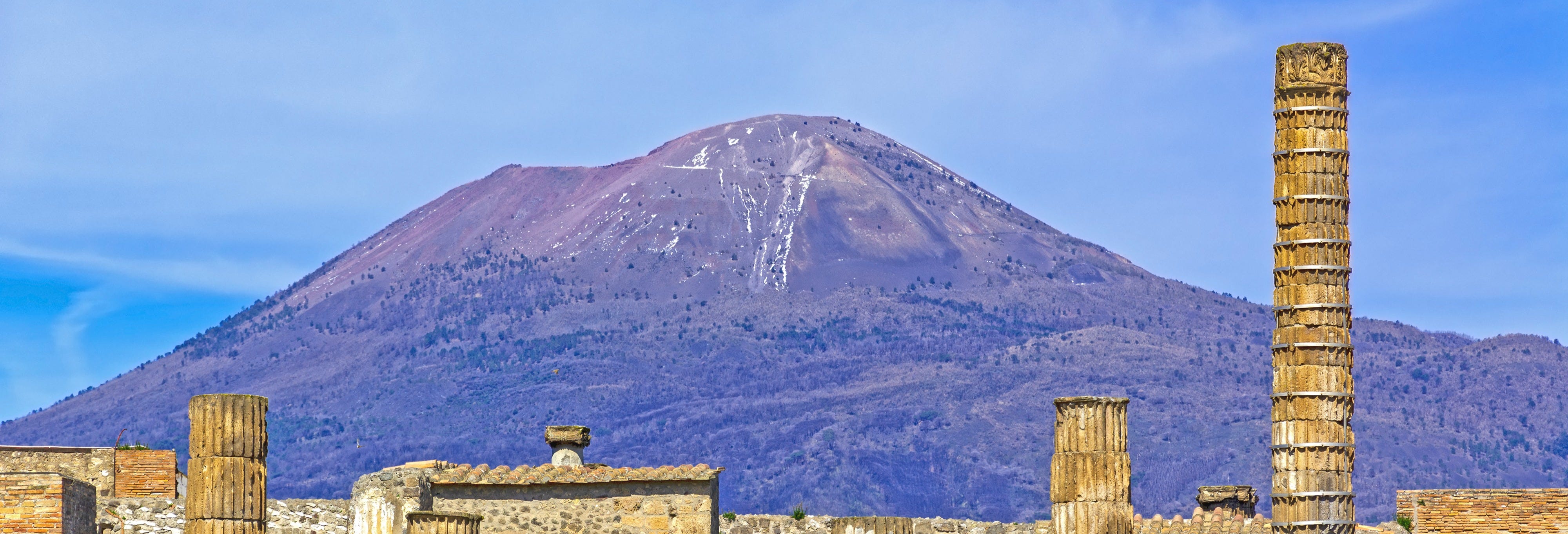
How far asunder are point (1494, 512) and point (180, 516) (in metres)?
17.6

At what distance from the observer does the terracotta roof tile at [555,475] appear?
90.6ft

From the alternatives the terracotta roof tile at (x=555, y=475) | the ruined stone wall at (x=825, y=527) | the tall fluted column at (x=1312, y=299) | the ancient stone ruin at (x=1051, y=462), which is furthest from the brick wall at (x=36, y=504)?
the tall fluted column at (x=1312, y=299)

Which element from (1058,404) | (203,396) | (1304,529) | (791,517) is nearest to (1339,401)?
(1304,529)

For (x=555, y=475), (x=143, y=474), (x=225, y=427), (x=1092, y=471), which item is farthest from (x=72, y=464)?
(x=1092, y=471)

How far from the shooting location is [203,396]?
67.6 ft

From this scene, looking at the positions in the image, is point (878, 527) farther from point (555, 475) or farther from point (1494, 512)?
point (1494, 512)

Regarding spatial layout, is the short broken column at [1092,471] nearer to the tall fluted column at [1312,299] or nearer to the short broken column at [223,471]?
the short broken column at [223,471]

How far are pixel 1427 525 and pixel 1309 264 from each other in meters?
4.60

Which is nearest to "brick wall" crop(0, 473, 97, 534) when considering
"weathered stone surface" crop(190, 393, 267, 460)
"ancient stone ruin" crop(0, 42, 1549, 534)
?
"ancient stone ruin" crop(0, 42, 1549, 534)

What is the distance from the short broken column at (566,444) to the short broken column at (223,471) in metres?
9.90

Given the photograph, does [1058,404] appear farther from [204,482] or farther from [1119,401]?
[204,482]

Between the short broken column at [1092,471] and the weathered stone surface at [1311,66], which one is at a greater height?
the weathered stone surface at [1311,66]

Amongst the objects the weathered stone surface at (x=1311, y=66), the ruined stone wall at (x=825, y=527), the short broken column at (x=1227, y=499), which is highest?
the weathered stone surface at (x=1311, y=66)

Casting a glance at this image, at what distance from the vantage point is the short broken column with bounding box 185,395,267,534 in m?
20.0
